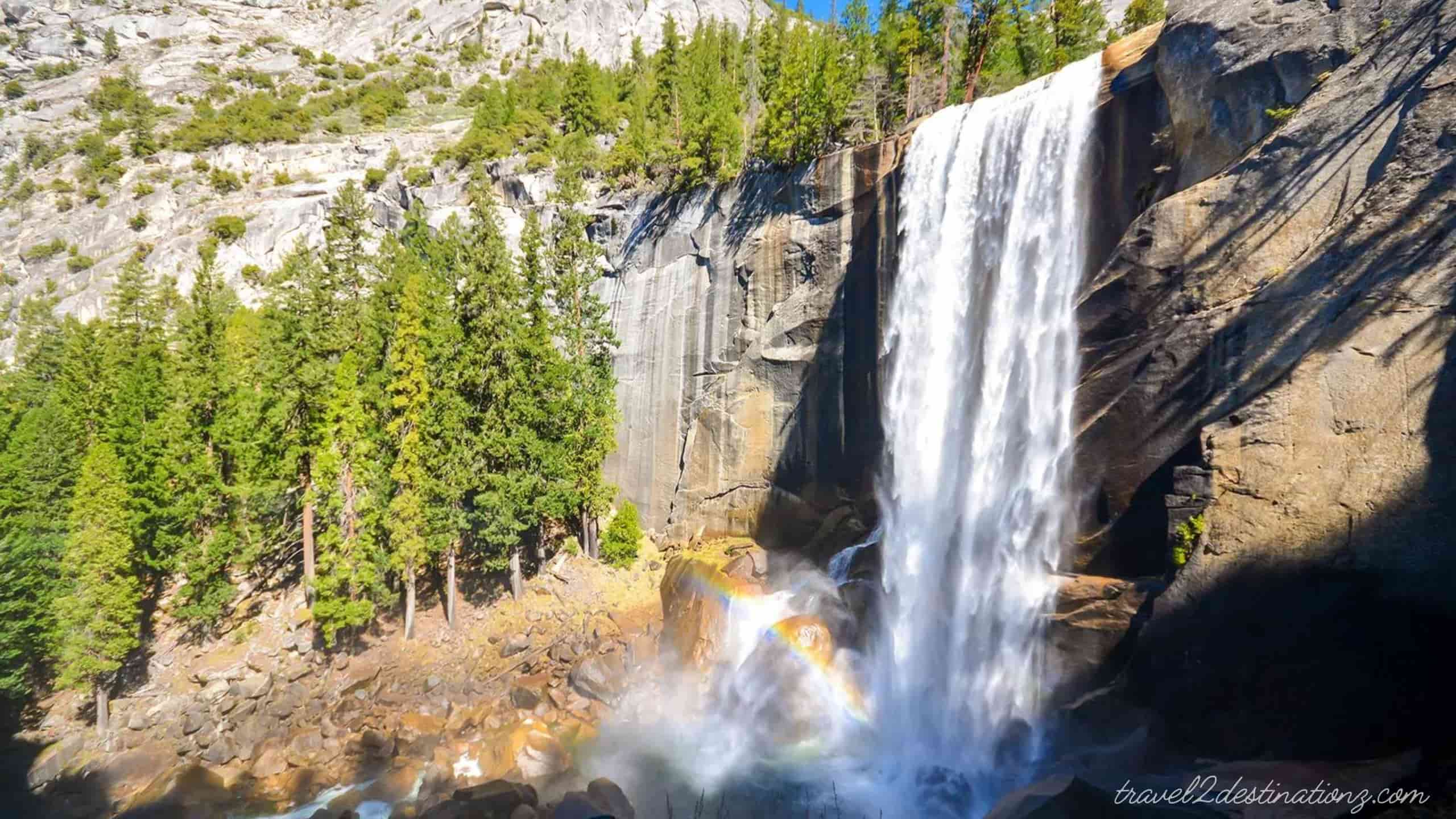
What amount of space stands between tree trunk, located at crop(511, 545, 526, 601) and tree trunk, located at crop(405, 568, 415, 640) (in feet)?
11.7

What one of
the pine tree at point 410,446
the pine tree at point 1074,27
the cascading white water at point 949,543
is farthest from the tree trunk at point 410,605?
the pine tree at point 1074,27

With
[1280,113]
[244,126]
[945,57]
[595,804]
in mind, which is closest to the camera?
[1280,113]

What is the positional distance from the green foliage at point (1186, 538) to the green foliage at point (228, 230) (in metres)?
59.5

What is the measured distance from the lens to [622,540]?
25.1 meters

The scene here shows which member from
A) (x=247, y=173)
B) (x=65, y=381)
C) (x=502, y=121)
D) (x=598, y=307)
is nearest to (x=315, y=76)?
(x=247, y=173)

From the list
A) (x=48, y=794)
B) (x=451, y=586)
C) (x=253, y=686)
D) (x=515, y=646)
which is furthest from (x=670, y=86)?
(x=48, y=794)

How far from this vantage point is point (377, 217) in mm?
43594

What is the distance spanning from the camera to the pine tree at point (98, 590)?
57.2ft

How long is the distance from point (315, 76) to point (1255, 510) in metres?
103

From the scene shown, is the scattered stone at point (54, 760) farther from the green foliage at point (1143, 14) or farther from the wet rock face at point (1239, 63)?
the green foliage at point (1143, 14)

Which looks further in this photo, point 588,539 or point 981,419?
point 588,539

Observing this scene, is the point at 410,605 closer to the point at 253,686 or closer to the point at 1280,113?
the point at 253,686

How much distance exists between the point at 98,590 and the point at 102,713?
12.9ft

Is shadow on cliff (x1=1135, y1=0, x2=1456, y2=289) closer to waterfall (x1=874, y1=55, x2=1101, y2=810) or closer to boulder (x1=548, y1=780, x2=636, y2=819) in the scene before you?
waterfall (x1=874, y1=55, x2=1101, y2=810)
